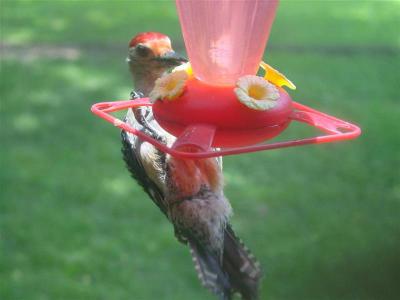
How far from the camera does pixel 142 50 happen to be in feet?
11.5

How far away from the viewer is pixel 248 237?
5.97 m

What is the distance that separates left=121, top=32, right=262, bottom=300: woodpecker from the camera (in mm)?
3047

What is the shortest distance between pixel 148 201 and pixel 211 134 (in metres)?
4.21

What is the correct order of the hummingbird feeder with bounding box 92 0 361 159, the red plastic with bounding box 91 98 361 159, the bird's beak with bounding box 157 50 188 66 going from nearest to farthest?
the red plastic with bounding box 91 98 361 159 < the hummingbird feeder with bounding box 92 0 361 159 < the bird's beak with bounding box 157 50 188 66

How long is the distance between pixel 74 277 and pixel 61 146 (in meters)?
2.13

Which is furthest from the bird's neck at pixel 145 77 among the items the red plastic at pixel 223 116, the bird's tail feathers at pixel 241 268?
the red plastic at pixel 223 116

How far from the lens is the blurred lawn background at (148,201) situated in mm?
5539

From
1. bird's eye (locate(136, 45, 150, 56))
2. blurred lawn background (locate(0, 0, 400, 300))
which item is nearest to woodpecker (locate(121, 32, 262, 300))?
bird's eye (locate(136, 45, 150, 56))

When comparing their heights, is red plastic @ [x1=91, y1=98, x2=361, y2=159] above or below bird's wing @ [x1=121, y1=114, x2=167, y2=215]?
above

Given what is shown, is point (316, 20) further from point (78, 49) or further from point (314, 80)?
point (78, 49)

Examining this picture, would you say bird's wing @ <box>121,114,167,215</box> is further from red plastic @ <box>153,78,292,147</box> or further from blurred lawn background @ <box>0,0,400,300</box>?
blurred lawn background @ <box>0,0,400,300</box>

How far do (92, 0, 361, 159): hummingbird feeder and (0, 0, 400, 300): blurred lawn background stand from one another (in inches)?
122

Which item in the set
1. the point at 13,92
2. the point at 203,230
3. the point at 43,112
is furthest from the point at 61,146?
the point at 203,230

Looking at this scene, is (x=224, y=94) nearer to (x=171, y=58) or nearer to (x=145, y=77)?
(x=171, y=58)
